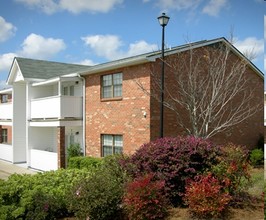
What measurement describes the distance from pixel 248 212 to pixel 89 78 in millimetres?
12093

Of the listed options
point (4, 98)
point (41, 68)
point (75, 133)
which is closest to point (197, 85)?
point (75, 133)

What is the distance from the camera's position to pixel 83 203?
815cm

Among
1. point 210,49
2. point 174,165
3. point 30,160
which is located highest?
point 210,49

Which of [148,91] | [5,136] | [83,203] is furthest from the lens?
[5,136]

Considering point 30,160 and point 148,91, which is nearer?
point 148,91

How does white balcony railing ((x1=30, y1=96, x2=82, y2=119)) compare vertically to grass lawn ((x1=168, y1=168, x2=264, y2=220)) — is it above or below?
above

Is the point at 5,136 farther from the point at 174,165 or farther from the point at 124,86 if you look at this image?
the point at 174,165

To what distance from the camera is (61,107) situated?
18.4 meters

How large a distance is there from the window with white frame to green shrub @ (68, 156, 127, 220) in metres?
8.23

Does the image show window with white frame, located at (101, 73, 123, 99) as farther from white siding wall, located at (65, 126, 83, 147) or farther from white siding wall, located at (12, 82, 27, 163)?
white siding wall, located at (12, 82, 27, 163)

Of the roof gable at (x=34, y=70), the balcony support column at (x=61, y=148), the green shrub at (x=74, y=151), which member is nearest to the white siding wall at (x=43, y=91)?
the roof gable at (x=34, y=70)

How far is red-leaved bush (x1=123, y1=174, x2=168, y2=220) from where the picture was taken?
25.4 ft

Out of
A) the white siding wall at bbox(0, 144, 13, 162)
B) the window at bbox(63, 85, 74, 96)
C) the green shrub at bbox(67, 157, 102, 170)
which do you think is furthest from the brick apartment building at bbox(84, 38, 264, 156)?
the white siding wall at bbox(0, 144, 13, 162)

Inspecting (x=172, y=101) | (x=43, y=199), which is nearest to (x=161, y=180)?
(x=43, y=199)
